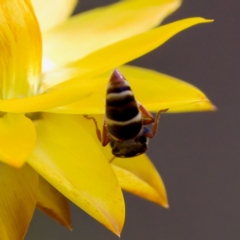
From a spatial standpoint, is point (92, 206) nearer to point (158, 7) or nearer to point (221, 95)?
point (158, 7)

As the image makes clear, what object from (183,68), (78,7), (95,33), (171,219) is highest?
(95,33)

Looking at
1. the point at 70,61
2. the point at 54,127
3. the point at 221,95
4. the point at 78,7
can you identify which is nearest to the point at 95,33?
the point at 70,61

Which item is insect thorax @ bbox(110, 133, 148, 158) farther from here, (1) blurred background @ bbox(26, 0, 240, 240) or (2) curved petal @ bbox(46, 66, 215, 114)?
(1) blurred background @ bbox(26, 0, 240, 240)

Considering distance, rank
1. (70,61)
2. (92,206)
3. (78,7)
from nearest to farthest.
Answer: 1. (92,206)
2. (70,61)
3. (78,7)

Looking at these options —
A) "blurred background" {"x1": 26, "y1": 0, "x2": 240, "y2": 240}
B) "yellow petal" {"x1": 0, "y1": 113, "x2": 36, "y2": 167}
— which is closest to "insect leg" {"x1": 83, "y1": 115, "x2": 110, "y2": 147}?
"yellow petal" {"x1": 0, "y1": 113, "x2": 36, "y2": 167}

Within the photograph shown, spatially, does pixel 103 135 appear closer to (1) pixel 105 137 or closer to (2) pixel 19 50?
(1) pixel 105 137

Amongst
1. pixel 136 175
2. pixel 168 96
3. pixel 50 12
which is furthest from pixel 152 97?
pixel 50 12
